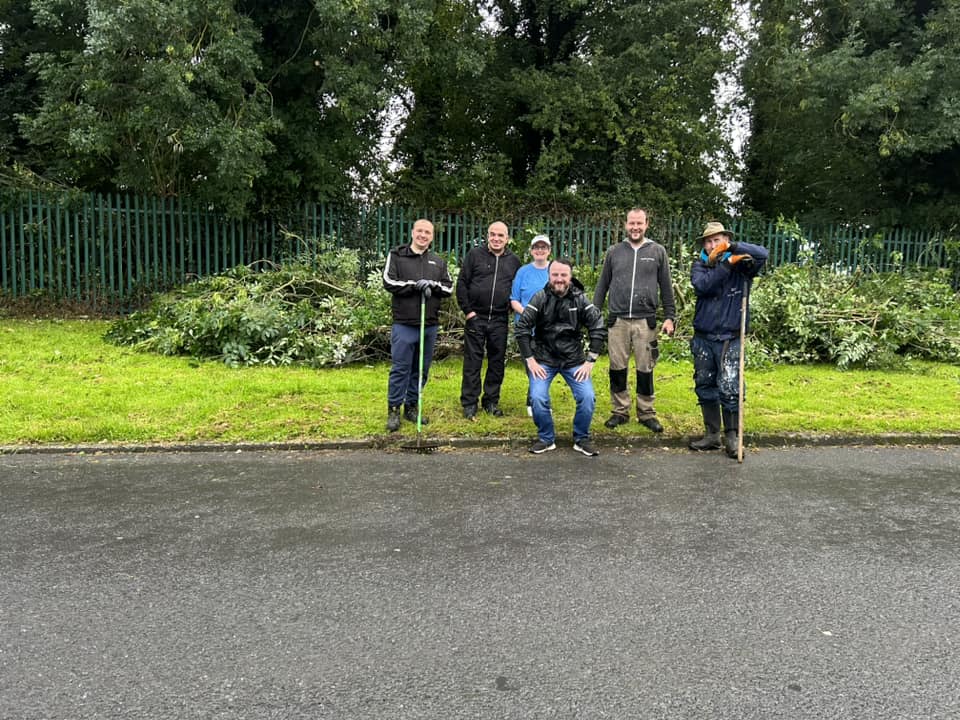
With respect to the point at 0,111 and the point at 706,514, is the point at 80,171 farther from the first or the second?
the point at 706,514

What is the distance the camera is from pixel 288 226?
13.9 m

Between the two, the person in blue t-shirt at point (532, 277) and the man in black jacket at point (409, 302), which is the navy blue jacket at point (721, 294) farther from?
the man in black jacket at point (409, 302)

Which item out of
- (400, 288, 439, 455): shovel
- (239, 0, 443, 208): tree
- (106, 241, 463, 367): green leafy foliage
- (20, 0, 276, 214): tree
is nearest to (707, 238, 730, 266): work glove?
(400, 288, 439, 455): shovel

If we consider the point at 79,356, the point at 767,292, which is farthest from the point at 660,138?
the point at 79,356

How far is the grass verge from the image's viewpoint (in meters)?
6.73

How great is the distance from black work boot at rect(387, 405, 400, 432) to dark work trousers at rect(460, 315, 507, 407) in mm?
783

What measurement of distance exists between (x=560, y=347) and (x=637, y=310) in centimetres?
119

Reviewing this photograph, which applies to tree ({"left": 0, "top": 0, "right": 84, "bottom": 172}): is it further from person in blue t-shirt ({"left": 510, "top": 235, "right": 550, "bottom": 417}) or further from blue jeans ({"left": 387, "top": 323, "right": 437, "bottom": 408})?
person in blue t-shirt ({"left": 510, "top": 235, "right": 550, "bottom": 417})

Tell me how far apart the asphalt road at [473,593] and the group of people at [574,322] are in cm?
100

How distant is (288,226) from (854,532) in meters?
11.7

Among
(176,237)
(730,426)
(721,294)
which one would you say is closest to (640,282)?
(721,294)

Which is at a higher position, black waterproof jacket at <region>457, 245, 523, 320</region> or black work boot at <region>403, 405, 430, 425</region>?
black waterproof jacket at <region>457, 245, 523, 320</region>

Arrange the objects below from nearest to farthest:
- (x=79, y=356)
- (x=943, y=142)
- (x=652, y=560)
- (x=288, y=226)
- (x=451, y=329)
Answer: (x=652, y=560) → (x=79, y=356) → (x=451, y=329) → (x=288, y=226) → (x=943, y=142)

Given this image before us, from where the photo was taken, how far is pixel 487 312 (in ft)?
24.6
